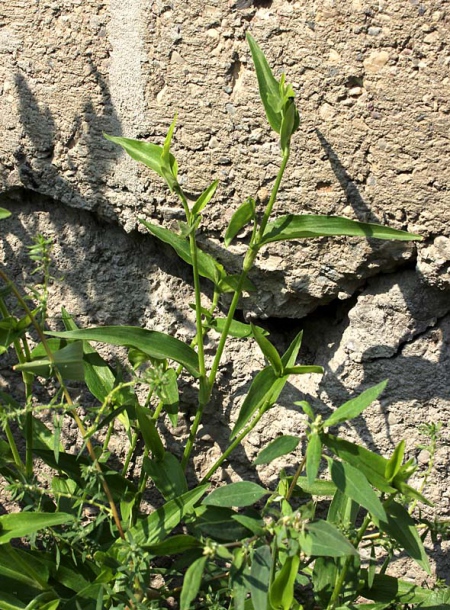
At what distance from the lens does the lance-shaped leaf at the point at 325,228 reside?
55.9 inches

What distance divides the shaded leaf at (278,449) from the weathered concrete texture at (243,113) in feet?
1.39

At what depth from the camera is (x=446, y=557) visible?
1.67 meters

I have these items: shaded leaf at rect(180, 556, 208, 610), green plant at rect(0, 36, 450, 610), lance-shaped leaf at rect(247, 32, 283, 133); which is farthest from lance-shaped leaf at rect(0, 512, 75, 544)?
lance-shaped leaf at rect(247, 32, 283, 133)

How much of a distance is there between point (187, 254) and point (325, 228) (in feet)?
0.90

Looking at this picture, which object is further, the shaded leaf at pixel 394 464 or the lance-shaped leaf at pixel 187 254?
the lance-shaped leaf at pixel 187 254

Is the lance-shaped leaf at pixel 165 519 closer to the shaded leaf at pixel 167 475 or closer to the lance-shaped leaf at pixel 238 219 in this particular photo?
the shaded leaf at pixel 167 475

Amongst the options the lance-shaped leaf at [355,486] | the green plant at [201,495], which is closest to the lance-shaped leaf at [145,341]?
the green plant at [201,495]

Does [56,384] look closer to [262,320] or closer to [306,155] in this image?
[262,320]

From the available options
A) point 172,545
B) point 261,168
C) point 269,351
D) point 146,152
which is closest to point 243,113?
point 261,168

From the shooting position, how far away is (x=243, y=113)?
1564 millimetres

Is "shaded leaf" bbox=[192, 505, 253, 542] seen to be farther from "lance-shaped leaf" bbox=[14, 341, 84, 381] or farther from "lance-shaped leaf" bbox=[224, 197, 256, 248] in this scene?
"lance-shaped leaf" bbox=[224, 197, 256, 248]

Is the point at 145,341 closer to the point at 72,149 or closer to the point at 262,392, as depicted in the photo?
the point at 262,392

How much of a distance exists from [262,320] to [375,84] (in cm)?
54

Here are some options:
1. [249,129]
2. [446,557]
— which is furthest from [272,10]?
[446,557]
